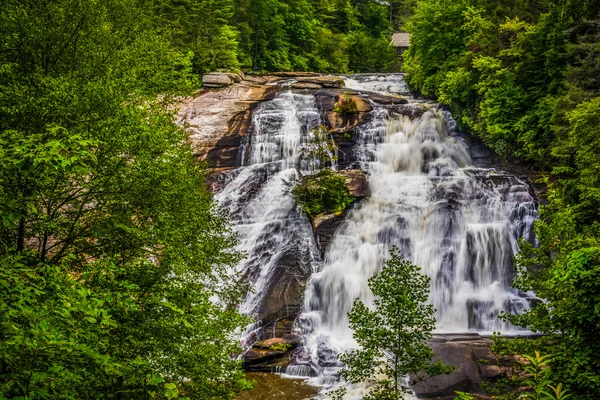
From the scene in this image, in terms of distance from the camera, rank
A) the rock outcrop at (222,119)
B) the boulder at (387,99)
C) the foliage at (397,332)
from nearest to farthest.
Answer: the foliage at (397,332)
the rock outcrop at (222,119)
the boulder at (387,99)

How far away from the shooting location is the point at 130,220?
9984 millimetres

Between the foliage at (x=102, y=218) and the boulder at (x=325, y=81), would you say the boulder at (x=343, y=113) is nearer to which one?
the boulder at (x=325, y=81)

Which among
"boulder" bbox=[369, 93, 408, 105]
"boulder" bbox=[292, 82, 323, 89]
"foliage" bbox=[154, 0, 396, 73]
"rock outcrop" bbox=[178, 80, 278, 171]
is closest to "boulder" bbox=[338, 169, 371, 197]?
"rock outcrop" bbox=[178, 80, 278, 171]

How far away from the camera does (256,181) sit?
24.5 m

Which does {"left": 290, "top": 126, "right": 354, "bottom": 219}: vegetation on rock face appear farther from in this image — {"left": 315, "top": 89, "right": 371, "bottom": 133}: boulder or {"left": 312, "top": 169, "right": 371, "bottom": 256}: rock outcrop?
{"left": 315, "top": 89, "right": 371, "bottom": 133}: boulder

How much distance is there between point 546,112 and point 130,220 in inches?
744

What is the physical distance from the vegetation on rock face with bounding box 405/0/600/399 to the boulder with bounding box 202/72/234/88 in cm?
1289

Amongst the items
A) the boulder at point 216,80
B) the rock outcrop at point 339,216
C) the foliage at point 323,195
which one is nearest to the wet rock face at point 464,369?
the rock outcrop at point 339,216

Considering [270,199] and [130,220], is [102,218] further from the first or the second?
[270,199]

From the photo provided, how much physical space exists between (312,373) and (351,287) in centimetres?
461

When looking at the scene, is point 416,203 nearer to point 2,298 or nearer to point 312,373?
point 312,373

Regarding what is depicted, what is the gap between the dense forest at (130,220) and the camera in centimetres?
517

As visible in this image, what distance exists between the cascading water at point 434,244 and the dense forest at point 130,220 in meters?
2.94

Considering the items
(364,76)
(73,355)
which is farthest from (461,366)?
(364,76)
